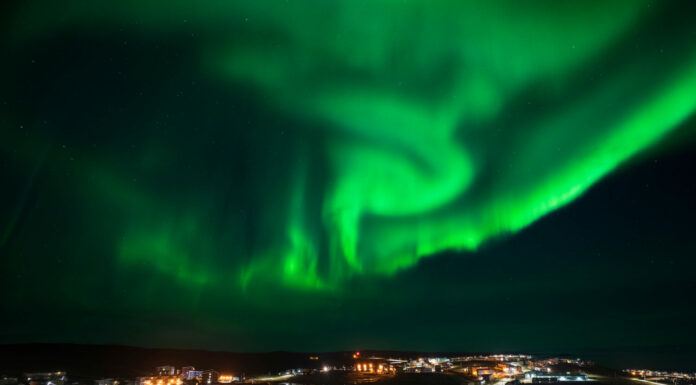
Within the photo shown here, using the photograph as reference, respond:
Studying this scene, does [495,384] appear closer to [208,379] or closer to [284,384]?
[284,384]

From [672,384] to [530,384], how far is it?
4769cm

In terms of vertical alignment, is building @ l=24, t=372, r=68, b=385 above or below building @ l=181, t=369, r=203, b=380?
above

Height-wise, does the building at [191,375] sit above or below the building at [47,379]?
below

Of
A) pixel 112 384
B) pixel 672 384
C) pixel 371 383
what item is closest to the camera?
pixel 112 384

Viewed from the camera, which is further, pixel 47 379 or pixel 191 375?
pixel 191 375

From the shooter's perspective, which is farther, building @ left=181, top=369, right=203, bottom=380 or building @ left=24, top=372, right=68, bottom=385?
building @ left=181, top=369, right=203, bottom=380

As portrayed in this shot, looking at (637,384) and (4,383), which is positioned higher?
(4,383)

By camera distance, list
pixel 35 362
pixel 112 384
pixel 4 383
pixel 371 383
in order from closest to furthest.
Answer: pixel 4 383, pixel 112 384, pixel 371 383, pixel 35 362

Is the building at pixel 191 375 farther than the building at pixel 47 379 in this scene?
Yes

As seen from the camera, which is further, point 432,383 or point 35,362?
point 35,362

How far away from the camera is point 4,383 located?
76875 millimetres

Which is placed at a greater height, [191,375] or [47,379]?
[47,379]

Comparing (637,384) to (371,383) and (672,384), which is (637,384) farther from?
(371,383)

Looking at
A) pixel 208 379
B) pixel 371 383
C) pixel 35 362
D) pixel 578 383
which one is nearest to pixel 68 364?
pixel 35 362
